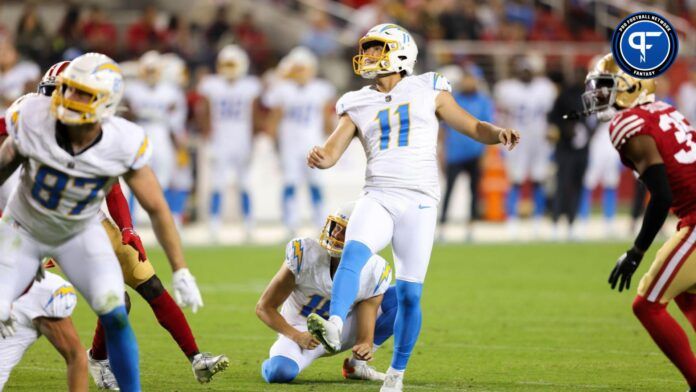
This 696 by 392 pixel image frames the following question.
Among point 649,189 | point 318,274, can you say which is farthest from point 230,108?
point 649,189

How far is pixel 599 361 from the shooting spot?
630cm

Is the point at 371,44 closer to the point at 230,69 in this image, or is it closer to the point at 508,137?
the point at 508,137

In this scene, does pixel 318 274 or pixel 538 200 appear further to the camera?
pixel 538 200

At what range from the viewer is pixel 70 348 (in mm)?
4801

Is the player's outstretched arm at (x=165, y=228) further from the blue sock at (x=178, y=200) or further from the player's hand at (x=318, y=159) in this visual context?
the blue sock at (x=178, y=200)

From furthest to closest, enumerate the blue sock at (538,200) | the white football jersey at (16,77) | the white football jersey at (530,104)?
the white football jersey at (530,104)
the blue sock at (538,200)
the white football jersey at (16,77)

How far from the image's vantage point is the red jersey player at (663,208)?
500cm

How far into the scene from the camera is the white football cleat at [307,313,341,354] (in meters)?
4.98

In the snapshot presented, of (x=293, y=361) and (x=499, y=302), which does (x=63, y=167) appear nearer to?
(x=293, y=361)

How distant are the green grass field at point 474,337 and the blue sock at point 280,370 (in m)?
0.06

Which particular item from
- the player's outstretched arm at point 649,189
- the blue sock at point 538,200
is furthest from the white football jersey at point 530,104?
the player's outstretched arm at point 649,189

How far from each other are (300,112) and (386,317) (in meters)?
8.03

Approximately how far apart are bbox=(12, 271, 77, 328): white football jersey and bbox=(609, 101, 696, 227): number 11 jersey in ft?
8.04

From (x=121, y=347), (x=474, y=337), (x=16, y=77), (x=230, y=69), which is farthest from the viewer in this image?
(x=230, y=69)
